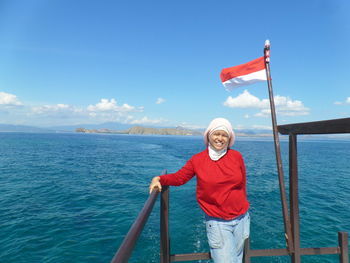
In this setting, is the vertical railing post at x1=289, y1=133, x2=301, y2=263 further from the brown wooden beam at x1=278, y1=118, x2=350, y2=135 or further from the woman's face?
the woman's face

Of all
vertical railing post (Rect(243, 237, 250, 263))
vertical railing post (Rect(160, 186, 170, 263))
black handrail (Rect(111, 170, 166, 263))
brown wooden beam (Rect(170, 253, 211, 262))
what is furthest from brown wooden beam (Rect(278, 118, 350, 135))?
brown wooden beam (Rect(170, 253, 211, 262))

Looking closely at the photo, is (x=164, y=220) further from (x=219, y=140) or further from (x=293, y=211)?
(x=293, y=211)

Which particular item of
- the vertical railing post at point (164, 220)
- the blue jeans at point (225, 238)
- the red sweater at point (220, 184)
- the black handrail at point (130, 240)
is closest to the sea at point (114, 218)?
the vertical railing post at point (164, 220)

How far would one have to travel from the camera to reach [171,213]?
14.0 meters

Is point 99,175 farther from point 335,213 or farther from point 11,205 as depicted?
point 335,213

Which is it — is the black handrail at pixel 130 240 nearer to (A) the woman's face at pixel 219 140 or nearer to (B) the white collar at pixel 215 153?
(B) the white collar at pixel 215 153

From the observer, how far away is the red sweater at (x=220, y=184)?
9.53 feet

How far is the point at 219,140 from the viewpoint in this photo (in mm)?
3152

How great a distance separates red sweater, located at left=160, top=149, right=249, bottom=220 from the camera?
2904 mm

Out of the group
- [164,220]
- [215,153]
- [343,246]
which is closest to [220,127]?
[215,153]

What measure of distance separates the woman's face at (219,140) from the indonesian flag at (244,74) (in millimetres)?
1658

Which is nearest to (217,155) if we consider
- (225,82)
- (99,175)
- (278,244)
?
(225,82)

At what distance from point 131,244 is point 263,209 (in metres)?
15.4

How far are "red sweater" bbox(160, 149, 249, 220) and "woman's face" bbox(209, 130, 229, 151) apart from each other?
0.58 ft
